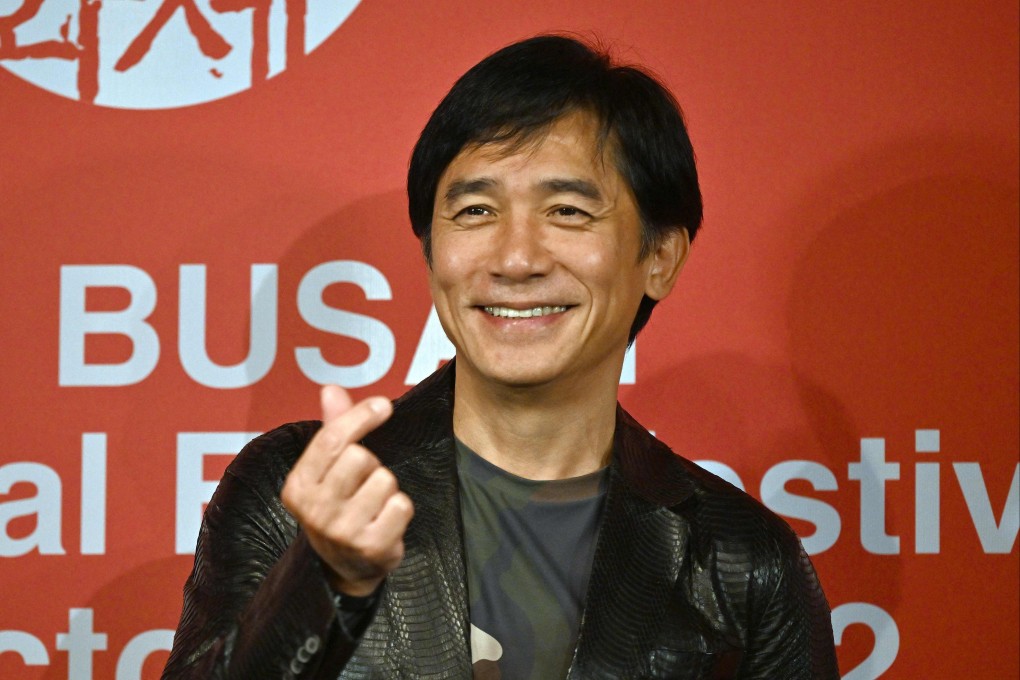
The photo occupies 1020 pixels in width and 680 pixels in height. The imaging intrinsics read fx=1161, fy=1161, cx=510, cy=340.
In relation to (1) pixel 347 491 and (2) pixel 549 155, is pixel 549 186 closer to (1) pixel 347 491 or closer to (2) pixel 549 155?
(2) pixel 549 155

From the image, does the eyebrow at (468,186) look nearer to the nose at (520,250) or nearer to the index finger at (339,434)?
the nose at (520,250)

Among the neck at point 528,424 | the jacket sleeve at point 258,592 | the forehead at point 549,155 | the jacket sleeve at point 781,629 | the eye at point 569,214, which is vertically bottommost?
the jacket sleeve at point 781,629

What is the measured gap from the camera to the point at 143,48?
1.66 meters

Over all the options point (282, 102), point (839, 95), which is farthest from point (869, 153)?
point (282, 102)

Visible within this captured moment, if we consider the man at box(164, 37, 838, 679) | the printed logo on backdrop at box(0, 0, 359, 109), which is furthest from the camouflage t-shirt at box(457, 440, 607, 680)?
the printed logo on backdrop at box(0, 0, 359, 109)

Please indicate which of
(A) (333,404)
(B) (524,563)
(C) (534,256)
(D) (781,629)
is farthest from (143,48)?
(D) (781,629)

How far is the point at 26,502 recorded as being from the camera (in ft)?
5.35

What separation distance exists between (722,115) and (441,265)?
0.65m

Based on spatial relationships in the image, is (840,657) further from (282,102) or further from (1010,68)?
(282,102)

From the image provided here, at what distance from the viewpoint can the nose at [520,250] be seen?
121 centimetres

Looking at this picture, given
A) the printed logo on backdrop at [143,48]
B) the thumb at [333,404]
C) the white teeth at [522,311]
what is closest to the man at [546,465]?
the white teeth at [522,311]

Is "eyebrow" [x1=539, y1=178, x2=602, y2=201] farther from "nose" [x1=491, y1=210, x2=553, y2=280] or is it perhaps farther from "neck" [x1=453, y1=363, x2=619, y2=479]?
"neck" [x1=453, y1=363, x2=619, y2=479]

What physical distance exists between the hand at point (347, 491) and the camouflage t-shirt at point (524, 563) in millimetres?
421

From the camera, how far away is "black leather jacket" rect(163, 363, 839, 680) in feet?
3.69
